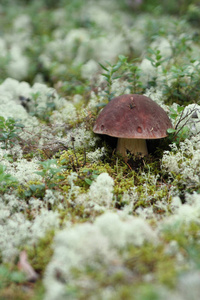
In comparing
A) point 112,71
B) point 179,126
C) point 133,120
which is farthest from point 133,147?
point 112,71

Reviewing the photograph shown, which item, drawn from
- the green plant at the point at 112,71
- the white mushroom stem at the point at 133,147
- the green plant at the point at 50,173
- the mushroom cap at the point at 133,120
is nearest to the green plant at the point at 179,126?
the mushroom cap at the point at 133,120

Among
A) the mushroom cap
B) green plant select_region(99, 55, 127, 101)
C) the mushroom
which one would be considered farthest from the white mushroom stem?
green plant select_region(99, 55, 127, 101)

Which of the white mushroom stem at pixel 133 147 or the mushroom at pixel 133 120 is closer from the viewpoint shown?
the mushroom at pixel 133 120

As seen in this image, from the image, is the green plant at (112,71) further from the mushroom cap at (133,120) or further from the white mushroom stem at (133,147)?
the white mushroom stem at (133,147)

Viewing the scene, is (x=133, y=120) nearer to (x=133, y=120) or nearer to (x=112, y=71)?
(x=133, y=120)

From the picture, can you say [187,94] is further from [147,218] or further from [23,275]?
[23,275]

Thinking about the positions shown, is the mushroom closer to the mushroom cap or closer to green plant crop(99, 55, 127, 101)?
the mushroom cap

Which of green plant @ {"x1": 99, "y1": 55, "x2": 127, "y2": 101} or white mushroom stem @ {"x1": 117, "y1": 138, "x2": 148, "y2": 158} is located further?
green plant @ {"x1": 99, "y1": 55, "x2": 127, "y2": 101}

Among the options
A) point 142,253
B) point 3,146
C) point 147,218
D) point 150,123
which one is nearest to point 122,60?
point 150,123
